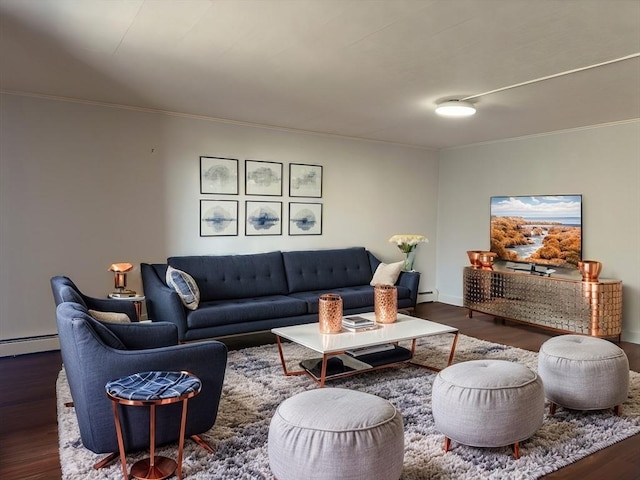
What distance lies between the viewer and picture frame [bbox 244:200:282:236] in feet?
18.4

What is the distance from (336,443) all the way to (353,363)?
1744mm

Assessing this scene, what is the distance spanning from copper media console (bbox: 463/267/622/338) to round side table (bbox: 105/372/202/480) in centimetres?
429

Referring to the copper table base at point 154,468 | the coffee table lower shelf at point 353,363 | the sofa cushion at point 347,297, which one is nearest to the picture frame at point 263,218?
the sofa cushion at point 347,297

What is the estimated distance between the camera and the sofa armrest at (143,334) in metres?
2.66

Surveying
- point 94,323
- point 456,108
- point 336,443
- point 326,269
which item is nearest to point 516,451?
point 336,443

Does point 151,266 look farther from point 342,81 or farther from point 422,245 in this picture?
point 422,245

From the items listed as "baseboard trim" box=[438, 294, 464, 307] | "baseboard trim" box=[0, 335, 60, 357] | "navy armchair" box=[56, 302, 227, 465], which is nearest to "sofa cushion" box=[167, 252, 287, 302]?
"baseboard trim" box=[0, 335, 60, 357]

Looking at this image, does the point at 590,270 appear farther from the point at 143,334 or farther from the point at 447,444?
the point at 143,334

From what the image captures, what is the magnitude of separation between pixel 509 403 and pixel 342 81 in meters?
2.65

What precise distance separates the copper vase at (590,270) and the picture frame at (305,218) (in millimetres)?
3118

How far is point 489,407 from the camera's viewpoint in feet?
7.97

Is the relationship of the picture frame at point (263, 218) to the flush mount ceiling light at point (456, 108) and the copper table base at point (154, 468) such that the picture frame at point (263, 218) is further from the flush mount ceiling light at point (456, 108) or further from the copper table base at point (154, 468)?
the copper table base at point (154, 468)

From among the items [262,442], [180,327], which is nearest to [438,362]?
[262,442]

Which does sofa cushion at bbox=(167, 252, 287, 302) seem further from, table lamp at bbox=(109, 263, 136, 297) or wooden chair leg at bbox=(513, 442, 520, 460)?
wooden chair leg at bbox=(513, 442, 520, 460)
